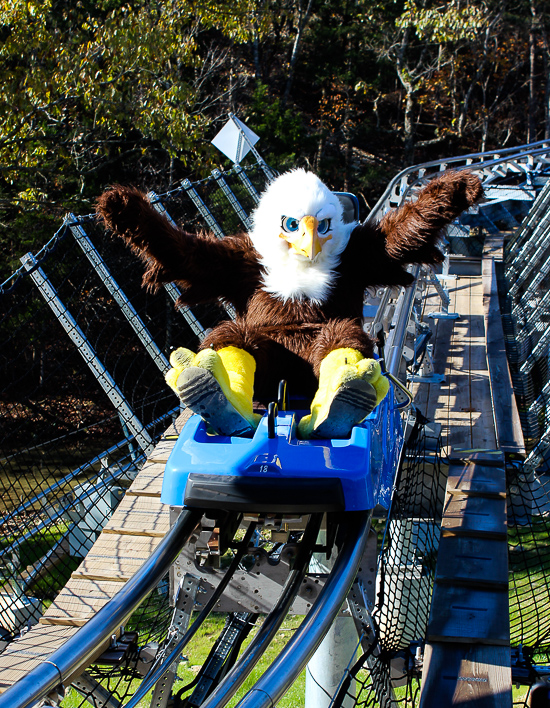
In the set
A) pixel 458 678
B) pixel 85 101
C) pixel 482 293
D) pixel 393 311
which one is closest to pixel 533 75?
pixel 482 293

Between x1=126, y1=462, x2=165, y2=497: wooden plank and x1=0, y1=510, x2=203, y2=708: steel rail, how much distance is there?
180 centimetres

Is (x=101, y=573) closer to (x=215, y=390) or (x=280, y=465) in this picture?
(x=215, y=390)

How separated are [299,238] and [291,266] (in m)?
0.14

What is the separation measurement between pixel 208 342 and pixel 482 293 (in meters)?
6.17

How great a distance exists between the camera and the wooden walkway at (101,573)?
3.10 m

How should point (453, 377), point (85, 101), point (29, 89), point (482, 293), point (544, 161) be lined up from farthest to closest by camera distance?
point (544, 161)
point (482, 293)
point (85, 101)
point (29, 89)
point (453, 377)

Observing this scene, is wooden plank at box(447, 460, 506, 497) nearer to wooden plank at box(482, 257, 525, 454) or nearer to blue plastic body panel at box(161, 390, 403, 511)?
wooden plank at box(482, 257, 525, 454)

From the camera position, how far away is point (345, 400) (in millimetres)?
2400

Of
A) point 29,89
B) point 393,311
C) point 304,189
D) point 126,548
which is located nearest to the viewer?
point 304,189

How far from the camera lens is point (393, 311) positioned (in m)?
4.80

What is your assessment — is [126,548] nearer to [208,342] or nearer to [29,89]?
[208,342]

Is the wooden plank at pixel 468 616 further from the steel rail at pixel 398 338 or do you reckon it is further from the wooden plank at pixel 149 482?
the wooden plank at pixel 149 482

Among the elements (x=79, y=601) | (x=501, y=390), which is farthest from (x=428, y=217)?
(x=501, y=390)

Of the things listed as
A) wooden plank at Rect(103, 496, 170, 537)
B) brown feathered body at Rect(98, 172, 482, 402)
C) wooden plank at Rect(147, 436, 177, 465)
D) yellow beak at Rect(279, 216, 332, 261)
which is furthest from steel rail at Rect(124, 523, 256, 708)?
wooden plank at Rect(147, 436, 177, 465)
